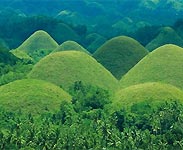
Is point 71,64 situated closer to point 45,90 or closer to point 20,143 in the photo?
point 45,90

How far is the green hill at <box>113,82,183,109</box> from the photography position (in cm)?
3266

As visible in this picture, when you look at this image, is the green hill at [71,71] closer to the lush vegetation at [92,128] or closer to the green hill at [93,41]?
the lush vegetation at [92,128]

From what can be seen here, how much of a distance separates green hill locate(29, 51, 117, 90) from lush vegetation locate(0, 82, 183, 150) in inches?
207

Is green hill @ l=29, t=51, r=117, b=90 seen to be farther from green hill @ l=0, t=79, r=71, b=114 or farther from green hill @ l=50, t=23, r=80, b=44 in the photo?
green hill @ l=50, t=23, r=80, b=44

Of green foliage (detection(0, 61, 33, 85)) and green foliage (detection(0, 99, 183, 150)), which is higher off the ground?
green foliage (detection(0, 99, 183, 150))

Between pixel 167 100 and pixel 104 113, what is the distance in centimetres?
432

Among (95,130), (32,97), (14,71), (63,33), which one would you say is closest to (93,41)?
(63,33)

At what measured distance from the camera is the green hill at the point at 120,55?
44.1 metres

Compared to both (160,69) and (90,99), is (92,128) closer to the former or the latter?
(90,99)

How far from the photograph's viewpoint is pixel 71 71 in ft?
127

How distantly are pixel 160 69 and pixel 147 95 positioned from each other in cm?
594

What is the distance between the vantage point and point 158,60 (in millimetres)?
39625

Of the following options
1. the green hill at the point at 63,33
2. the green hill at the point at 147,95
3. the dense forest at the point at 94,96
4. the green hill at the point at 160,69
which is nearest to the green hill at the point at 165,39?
the dense forest at the point at 94,96

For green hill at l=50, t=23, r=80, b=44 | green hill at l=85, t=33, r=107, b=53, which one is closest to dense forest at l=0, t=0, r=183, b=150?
green hill at l=85, t=33, r=107, b=53
